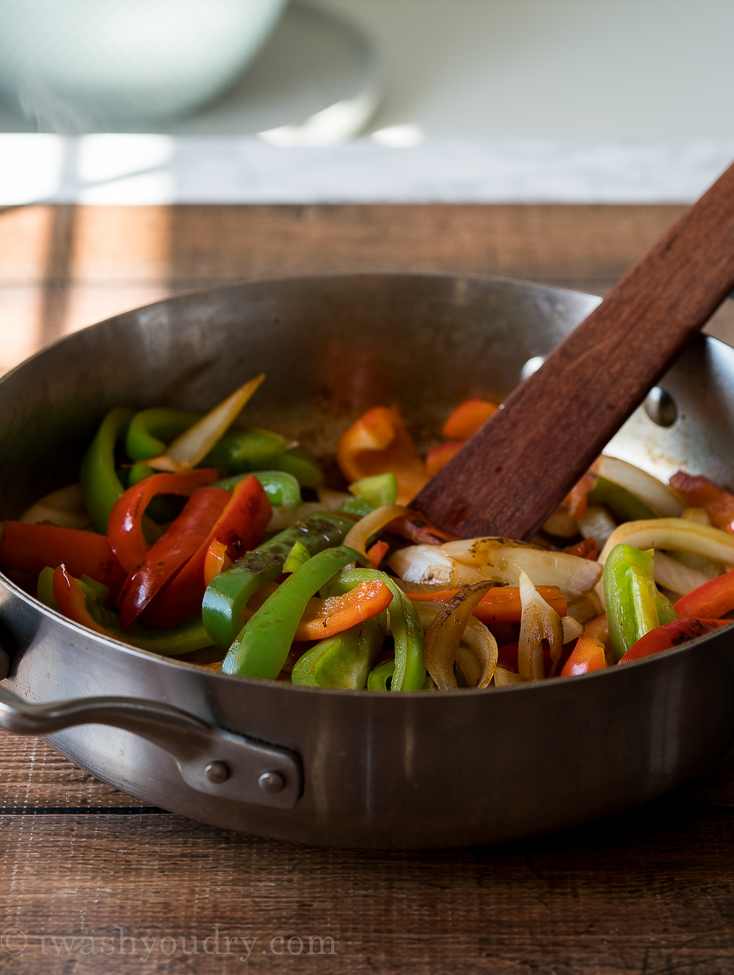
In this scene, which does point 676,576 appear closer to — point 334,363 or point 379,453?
point 379,453

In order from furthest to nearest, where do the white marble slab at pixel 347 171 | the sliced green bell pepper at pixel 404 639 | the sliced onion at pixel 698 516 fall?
the white marble slab at pixel 347 171 < the sliced onion at pixel 698 516 < the sliced green bell pepper at pixel 404 639

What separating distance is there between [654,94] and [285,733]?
3311 mm

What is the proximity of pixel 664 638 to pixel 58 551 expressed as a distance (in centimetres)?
55

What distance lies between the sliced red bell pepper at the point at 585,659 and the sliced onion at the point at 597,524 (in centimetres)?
26

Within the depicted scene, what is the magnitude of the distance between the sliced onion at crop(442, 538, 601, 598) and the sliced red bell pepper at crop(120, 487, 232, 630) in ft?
0.78

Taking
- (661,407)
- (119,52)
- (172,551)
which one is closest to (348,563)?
(172,551)

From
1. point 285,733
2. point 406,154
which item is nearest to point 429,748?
point 285,733

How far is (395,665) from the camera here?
2.54 ft

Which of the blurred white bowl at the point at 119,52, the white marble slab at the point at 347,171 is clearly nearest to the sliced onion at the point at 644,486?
the white marble slab at the point at 347,171

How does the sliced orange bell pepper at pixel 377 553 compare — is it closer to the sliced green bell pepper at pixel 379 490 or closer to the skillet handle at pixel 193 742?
the sliced green bell pepper at pixel 379 490

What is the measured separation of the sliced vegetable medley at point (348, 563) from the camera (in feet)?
2.61

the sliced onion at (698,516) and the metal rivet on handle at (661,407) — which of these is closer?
the sliced onion at (698,516)

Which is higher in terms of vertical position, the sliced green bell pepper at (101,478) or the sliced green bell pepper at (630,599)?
the sliced green bell pepper at (101,478)

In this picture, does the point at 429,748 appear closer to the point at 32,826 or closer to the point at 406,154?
the point at 32,826
